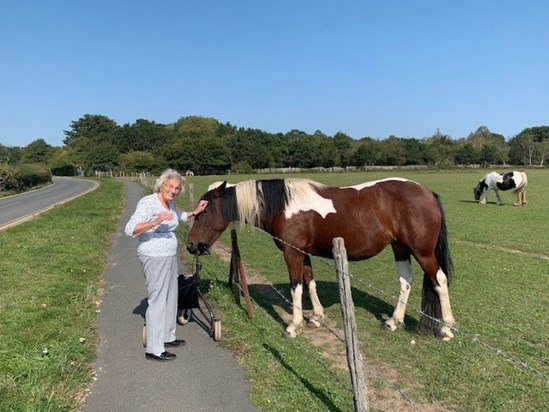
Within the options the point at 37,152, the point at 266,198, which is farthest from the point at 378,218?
the point at 37,152

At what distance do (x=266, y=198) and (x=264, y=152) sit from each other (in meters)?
97.9

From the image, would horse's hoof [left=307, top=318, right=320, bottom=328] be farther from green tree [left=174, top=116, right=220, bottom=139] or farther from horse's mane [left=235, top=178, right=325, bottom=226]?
green tree [left=174, top=116, right=220, bottom=139]

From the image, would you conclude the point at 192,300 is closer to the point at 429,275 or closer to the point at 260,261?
the point at 429,275

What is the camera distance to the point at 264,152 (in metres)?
102

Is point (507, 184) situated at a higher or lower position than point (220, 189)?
lower

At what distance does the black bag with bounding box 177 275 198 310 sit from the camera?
5287mm

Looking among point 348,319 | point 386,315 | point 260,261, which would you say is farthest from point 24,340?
point 260,261

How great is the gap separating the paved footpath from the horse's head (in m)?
1.19

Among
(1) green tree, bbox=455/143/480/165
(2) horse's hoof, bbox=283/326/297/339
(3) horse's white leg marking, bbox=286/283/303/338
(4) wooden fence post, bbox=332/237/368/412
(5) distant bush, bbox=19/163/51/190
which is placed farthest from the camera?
(1) green tree, bbox=455/143/480/165

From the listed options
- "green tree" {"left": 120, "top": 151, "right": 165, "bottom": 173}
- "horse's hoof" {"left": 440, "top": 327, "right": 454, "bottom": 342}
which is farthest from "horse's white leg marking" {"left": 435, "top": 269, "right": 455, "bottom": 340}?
"green tree" {"left": 120, "top": 151, "right": 165, "bottom": 173}

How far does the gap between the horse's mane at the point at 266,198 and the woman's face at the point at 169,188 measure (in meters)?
1.25

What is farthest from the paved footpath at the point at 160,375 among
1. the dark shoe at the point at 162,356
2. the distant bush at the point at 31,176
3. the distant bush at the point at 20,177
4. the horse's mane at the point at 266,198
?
the distant bush at the point at 31,176

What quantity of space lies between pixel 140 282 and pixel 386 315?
464cm

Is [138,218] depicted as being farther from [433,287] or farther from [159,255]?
[433,287]
